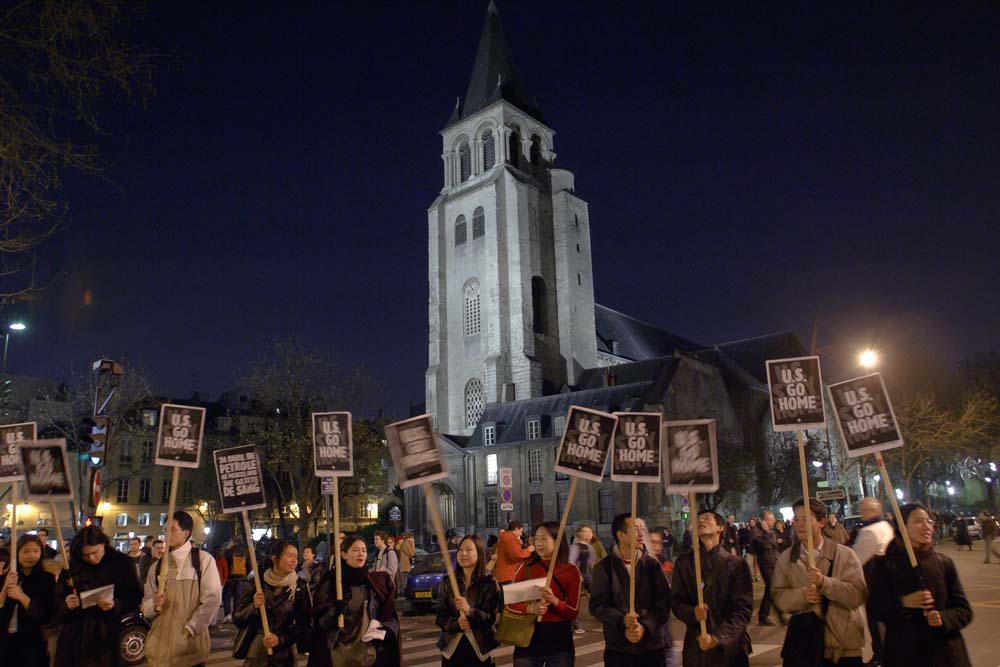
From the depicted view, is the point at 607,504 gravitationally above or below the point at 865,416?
below

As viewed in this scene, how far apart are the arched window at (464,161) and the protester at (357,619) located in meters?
61.6

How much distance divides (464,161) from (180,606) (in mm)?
63128

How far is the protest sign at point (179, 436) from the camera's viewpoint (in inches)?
320

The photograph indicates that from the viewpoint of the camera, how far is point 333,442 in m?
8.20

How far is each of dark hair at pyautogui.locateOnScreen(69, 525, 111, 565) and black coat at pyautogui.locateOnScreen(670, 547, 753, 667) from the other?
4.86 m

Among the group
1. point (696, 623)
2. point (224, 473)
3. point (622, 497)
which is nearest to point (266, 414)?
point (622, 497)

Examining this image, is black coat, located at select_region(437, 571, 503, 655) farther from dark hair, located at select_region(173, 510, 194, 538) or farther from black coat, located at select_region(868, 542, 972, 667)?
black coat, located at select_region(868, 542, 972, 667)

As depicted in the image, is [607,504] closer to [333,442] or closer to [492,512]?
[492,512]

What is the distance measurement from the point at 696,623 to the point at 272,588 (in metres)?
3.65

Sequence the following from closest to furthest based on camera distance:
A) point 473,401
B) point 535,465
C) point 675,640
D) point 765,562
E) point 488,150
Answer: point 675,640 → point 765,562 → point 535,465 → point 473,401 → point 488,150

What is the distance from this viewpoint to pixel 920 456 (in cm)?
3788

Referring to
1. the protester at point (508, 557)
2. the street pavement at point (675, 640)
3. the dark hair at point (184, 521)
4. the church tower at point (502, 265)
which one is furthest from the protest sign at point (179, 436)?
the church tower at point (502, 265)

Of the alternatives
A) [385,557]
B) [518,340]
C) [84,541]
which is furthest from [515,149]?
[84,541]

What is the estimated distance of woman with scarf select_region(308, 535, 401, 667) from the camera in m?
6.62
